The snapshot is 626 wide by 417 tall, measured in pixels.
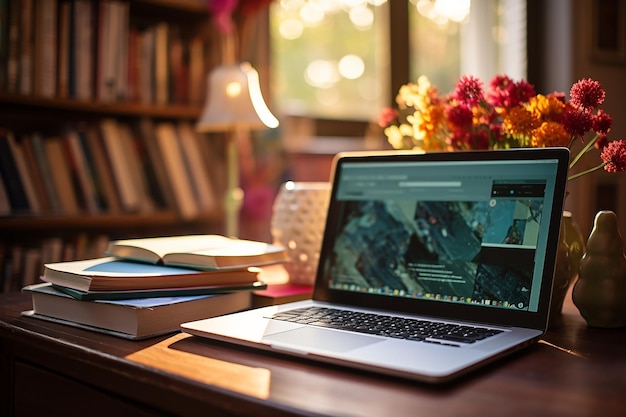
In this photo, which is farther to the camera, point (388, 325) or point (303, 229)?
point (303, 229)

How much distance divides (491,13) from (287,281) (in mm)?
2181

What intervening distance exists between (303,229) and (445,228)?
1.08 feet

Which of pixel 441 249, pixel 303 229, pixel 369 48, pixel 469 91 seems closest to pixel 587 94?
pixel 469 91

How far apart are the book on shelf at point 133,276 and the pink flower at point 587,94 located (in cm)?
50

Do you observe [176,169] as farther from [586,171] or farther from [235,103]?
[586,171]

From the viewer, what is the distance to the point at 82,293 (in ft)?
2.76

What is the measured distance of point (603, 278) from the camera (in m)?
0.84

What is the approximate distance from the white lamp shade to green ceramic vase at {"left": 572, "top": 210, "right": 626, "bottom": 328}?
0.99 meters

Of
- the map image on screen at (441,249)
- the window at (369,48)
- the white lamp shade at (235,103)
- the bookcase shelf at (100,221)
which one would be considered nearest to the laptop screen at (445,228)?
the map image on screen at (441,249)

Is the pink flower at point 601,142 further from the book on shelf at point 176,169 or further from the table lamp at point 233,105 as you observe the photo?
the book on shelf at point 176,169

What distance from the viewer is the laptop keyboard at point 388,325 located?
722 mm

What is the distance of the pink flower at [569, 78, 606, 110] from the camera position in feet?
2.75

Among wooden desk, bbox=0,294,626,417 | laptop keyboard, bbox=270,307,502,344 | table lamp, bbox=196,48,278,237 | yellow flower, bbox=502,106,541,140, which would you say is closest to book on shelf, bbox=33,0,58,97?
table lamp, bbox=196,48,278,237

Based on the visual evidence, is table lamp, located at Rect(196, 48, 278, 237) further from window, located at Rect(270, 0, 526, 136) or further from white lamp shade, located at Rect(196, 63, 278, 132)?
window, located at Rect(270, 0, 526, 136)
